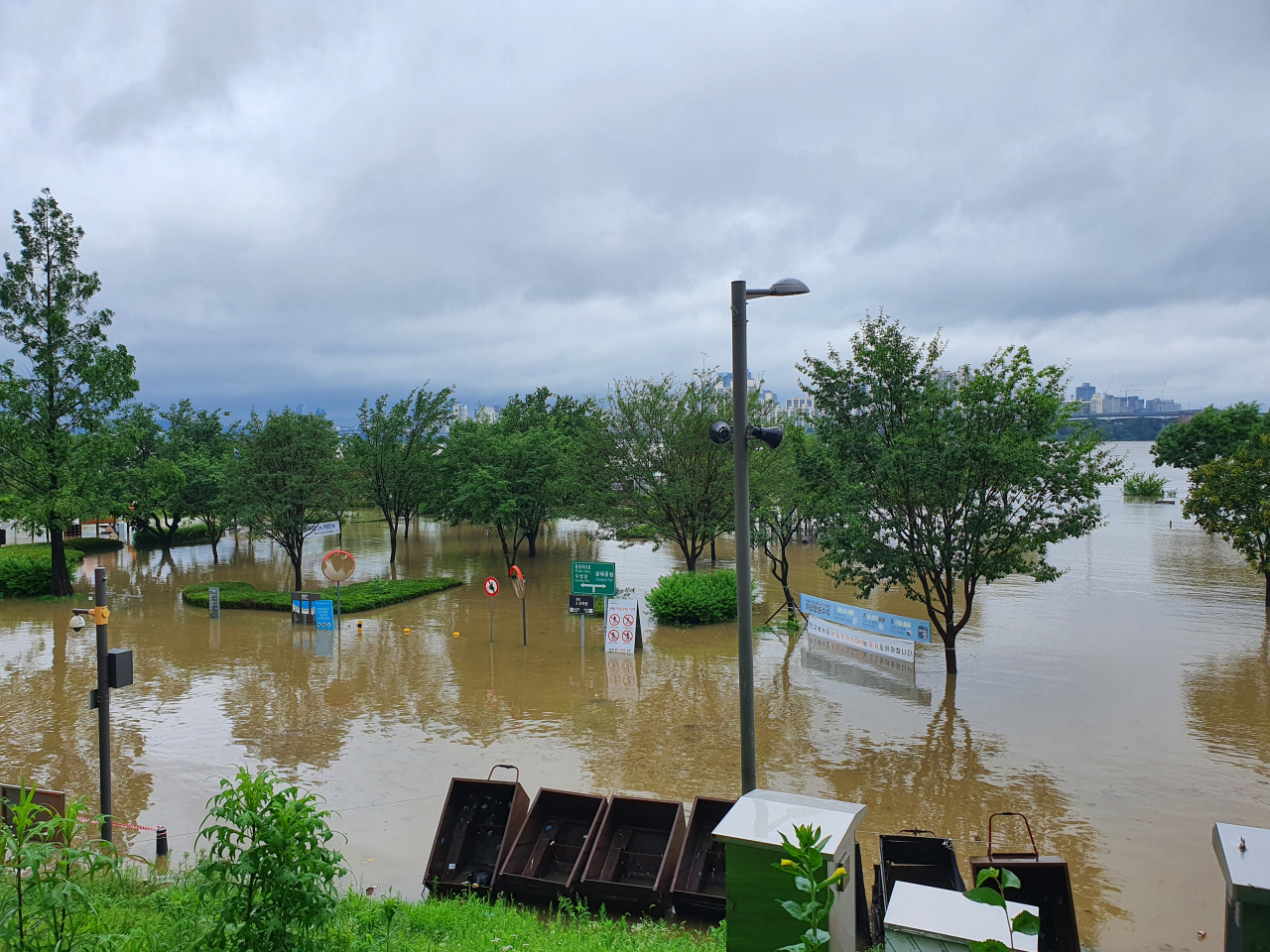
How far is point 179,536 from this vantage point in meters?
45.1

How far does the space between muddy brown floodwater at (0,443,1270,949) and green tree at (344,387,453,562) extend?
40.6 ft

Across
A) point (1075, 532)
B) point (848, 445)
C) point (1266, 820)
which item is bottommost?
point (1266, 820)

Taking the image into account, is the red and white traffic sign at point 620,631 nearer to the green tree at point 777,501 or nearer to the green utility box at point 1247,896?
the green tree at point 777,501

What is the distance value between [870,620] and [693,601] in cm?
558

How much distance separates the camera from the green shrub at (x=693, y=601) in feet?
76.3

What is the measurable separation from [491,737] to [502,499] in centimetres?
1877

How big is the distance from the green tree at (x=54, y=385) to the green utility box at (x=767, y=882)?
28.2 m

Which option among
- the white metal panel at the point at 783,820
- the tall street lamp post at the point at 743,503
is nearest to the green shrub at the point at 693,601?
the tall street lamp post at the point at 743,503

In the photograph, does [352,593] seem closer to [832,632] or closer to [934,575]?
[832,632]

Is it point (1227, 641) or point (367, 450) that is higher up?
point (367, 450)

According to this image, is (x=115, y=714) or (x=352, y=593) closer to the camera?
(x=115, y=714)

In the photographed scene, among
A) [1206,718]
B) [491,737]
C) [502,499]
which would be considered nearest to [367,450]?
[502,499]

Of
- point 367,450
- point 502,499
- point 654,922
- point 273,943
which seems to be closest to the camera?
point 273,943

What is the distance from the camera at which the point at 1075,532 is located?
50.0ft
